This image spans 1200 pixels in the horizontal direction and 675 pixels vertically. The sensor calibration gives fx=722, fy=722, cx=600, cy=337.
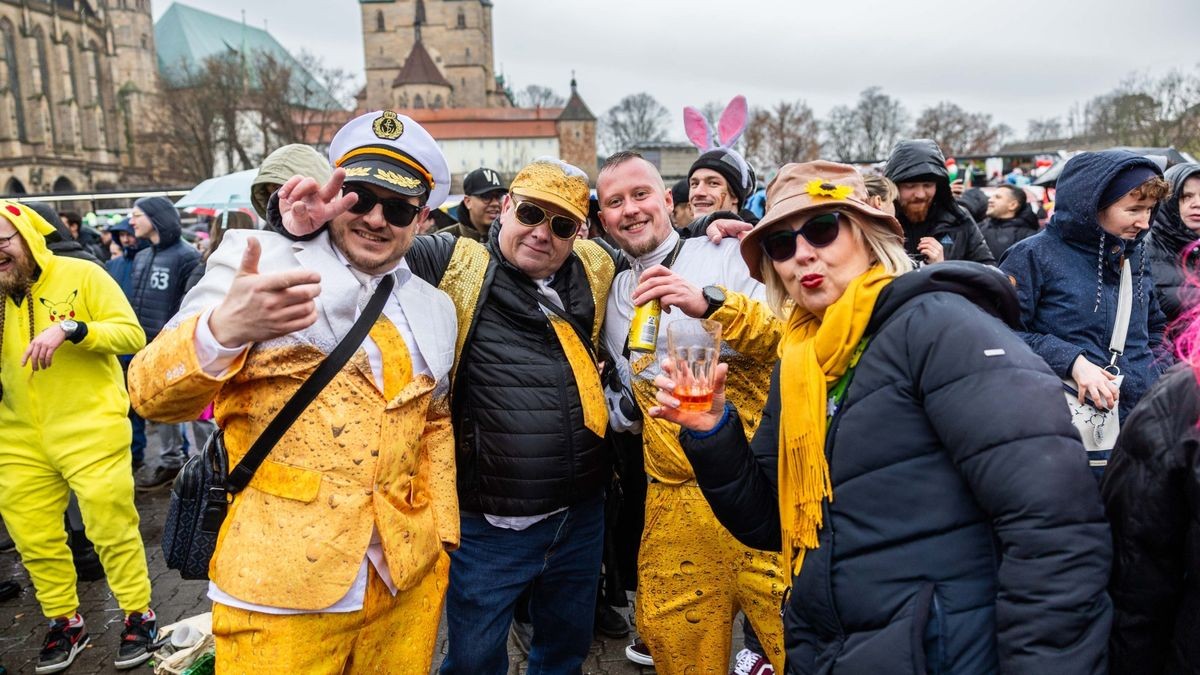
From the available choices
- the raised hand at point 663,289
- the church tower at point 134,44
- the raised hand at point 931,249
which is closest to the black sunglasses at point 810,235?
the raised hand at point 663,289

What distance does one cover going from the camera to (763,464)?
2.01 meters

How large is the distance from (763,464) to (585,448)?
0.80m

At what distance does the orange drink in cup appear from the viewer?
1859mm

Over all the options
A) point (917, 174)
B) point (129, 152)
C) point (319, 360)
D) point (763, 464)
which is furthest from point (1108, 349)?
point (129, 152)

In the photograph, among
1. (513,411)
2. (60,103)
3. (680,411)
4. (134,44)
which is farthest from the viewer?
(134,44)

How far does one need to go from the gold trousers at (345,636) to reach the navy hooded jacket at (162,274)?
499 cm

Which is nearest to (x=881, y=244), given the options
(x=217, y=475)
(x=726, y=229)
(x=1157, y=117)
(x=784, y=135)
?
(x=726, y=229)

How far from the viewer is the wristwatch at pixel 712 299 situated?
2398 millimetres

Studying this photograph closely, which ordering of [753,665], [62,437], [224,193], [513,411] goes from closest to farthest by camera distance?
1. [513,411]
2. [753,665]
3. [62,437]
4. [224,193]

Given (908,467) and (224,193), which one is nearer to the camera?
(908,467)

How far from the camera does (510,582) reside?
8.61ft

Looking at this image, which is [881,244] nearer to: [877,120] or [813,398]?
[813,398]

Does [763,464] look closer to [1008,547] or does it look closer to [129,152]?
[1008,547]

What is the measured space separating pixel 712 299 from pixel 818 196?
0.70 m
